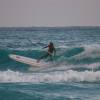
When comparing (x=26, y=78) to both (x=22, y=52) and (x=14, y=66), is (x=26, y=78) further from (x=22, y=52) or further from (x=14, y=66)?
(x=22, y=52)

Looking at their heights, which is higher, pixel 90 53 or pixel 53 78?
pixel 90 53

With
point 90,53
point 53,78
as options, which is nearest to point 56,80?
point 53,78

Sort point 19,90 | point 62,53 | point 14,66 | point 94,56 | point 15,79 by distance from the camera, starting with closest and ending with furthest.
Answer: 1. point 19,90
2. point 15,79
3. point 14,66
4. point 94,56
5. point 62,53

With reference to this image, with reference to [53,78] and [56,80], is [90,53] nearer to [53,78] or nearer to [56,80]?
[53,78]

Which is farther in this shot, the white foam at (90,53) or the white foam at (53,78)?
the white foam at (90,53)

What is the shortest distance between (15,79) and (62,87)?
374 cm

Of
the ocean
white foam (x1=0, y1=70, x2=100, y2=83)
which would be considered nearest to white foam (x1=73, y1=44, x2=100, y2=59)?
the ocean

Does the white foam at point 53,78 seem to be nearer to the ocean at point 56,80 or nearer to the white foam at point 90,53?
the ocean at point 56,80

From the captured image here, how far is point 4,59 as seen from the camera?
33.5 meters

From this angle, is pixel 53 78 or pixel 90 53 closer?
pixel 53 78

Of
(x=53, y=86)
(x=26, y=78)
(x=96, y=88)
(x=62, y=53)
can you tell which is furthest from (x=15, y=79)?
(x=62, y=53)

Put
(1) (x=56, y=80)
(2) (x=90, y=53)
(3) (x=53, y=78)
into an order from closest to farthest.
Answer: (1) (x=56, y=80) < (3) (x=53, y=78) < (2) (x=90, y=53)

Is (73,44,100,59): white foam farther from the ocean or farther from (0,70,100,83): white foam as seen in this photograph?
(0,70,100,83): white foam

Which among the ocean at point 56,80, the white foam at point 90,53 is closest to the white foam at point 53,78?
the ocean at point 56,80
